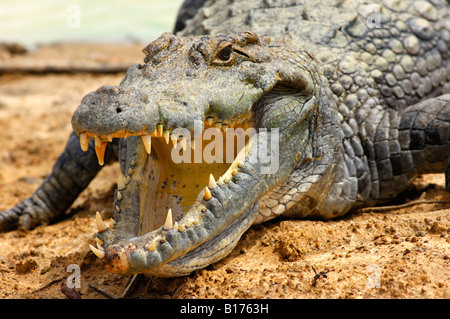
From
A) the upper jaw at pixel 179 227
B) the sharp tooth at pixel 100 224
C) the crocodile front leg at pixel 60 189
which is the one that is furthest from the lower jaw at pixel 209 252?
the crocodile front leg at pixel 60 189

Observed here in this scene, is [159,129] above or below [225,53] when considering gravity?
below

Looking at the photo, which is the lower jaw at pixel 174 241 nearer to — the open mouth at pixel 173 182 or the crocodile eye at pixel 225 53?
the open mouth at pixel 173 182

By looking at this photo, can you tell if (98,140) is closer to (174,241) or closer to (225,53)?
(174,241)

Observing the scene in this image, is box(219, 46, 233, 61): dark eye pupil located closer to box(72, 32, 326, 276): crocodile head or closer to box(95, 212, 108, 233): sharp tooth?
box(72, 32, 326, 276): crocodile head

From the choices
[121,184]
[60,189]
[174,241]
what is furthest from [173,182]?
[60,189]

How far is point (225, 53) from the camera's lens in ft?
10.0

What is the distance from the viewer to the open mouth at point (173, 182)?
2650mm

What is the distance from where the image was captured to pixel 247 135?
318 centimetres

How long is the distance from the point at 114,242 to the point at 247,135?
3.42 ft

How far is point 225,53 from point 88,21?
350 inches

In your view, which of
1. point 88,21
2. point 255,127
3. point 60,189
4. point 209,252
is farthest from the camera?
point 88,21

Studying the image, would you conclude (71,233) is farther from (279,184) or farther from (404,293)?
(404,293)

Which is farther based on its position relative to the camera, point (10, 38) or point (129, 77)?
point (10, 38)

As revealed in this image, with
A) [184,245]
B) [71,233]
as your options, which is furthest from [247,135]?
[71,233]
